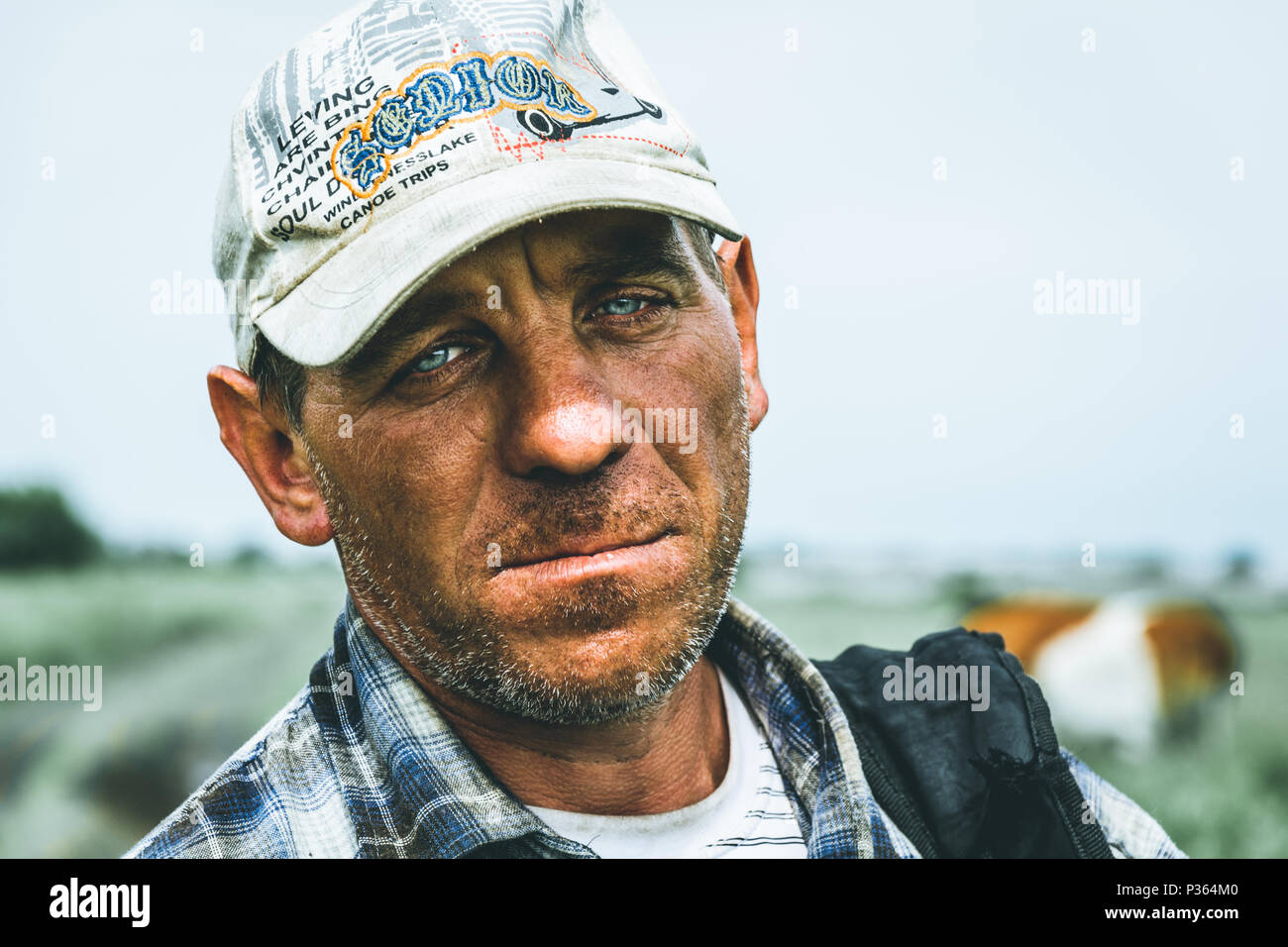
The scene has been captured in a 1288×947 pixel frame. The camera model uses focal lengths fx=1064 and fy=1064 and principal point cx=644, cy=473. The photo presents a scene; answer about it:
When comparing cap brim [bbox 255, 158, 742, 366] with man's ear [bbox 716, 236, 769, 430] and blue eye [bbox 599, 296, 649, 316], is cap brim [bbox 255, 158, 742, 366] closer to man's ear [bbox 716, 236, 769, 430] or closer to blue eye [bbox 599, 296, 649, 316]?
blue eye [bbox 599, 296, 649, 316]

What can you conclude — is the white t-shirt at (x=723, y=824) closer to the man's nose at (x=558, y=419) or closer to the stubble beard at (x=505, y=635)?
the stubble beard at (x=505, y=635)

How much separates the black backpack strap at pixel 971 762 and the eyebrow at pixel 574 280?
40.8 inches

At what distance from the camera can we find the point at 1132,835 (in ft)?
7.77

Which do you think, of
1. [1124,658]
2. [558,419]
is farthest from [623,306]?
[1124,658]

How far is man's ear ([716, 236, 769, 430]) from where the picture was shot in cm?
226

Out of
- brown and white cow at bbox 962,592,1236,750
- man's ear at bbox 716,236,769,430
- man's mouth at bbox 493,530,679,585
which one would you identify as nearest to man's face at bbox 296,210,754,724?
man's mouth at bbox 493,530,679,585

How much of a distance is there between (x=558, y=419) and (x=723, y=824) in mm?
879

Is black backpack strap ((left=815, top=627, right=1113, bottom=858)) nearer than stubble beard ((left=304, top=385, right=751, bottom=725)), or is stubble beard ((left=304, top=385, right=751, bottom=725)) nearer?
stubble beard ((left=304, top=385, right=751, bottom=725))

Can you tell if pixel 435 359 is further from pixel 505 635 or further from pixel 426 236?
pixel 505 635

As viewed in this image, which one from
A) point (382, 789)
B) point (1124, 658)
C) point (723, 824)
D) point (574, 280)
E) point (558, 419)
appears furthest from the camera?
point (1124, 658)

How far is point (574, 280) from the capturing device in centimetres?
178
